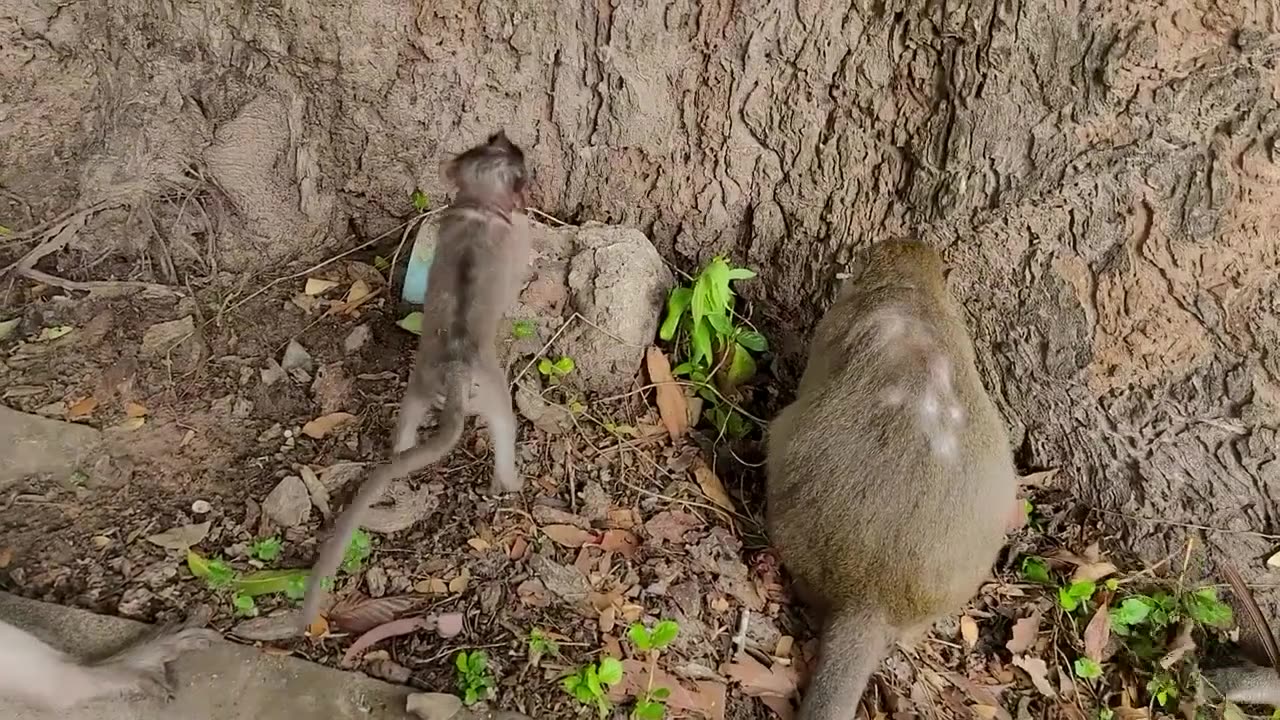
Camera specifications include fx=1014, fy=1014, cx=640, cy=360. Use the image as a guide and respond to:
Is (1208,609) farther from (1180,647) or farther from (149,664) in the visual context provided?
(149,664)

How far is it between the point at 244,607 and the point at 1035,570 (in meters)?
2.73

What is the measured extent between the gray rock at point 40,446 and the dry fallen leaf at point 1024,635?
336 cm

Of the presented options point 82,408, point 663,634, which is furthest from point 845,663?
point 82,408

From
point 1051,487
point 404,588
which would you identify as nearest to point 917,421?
point 1051,487

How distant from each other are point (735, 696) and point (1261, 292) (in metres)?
2.14

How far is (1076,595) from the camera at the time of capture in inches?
140

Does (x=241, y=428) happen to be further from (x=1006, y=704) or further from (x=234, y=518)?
(x=1006, y=704)

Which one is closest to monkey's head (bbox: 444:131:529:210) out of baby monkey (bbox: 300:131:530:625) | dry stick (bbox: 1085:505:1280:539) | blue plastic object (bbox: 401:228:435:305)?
baby monkey (bbox: 300:131:530:625)

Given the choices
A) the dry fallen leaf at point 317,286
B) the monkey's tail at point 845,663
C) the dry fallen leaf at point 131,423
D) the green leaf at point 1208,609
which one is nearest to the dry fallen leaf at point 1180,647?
the green leaf at point 1208,609

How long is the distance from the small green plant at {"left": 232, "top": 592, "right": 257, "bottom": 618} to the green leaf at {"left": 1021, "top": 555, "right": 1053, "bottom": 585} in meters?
2.68

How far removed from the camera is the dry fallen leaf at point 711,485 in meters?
3.79

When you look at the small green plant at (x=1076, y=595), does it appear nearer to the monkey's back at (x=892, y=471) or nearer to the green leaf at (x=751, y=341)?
the monkey's back at (x=892, y=471)

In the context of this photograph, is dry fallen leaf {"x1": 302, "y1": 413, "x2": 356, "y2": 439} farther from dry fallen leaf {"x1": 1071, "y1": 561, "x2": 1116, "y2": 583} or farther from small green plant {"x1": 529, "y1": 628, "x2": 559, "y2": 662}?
dry fallen leaf {"x1": 1071, "y1": 561, "x2": 1116, "y2": 583}

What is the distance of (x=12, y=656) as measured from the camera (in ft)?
9.04
